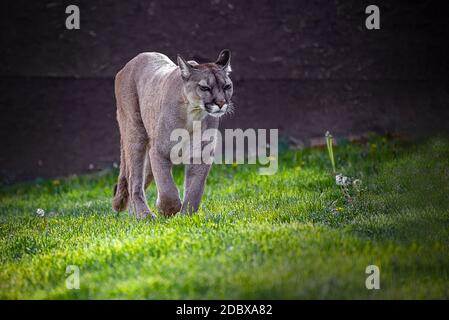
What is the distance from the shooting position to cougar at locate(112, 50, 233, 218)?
6.10m

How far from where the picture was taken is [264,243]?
4926 mm

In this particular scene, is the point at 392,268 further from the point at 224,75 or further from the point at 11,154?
the point at 11,154

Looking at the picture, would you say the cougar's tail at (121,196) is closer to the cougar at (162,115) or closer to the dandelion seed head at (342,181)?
the cougar at (162,115)

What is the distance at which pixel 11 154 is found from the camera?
33.0 feet

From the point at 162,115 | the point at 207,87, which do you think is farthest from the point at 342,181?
the point at 162,115

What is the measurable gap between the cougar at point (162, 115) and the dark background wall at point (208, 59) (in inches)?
117

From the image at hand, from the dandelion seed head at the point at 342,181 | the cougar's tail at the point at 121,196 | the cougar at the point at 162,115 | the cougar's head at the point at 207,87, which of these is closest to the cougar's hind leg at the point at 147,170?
the cougar at the point at 162,115

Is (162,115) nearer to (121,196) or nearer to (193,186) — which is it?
(193,186)

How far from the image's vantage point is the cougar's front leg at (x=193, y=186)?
635 cm

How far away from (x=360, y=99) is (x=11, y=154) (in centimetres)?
490

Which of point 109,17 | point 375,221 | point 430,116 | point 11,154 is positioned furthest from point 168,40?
point 375,221

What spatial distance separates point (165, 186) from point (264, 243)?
1616 millimetres

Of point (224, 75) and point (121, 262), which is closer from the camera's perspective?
point (121, 262)
